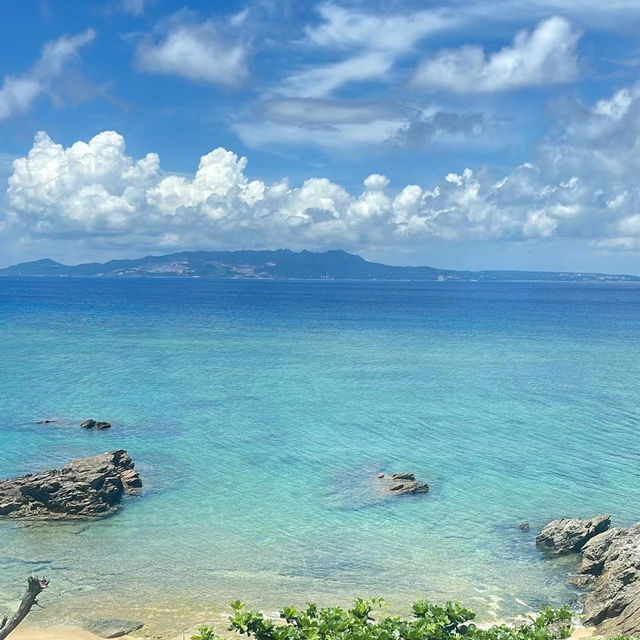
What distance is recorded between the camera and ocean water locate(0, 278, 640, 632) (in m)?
30.4

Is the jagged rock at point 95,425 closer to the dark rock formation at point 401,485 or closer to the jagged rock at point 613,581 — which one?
the dark rock formation at point 401,485

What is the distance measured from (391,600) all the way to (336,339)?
282 ft

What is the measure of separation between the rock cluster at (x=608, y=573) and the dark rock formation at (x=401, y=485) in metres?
8.27

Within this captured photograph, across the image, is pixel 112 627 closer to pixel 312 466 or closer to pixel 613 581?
pixel 613 581

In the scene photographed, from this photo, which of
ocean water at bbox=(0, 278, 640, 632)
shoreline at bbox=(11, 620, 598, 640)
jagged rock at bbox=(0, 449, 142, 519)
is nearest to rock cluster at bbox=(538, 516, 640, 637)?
shoreline at bbox=(11, 620, 598, 640)

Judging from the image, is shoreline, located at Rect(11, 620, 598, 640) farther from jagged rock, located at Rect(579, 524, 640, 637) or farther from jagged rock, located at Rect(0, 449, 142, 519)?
jagged rock, located at Rect(0, 449, 142, 519)

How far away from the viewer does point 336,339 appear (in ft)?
375

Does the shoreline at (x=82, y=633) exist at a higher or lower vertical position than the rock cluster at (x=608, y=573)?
lower

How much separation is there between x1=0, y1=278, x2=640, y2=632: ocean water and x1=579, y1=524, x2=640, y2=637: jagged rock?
3.96 feet

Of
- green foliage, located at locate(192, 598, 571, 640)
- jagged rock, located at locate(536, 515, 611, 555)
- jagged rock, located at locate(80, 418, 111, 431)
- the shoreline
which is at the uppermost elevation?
green foliage, located at locate(192, 598, 571, 640)

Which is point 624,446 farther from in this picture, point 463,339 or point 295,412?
point 463,339

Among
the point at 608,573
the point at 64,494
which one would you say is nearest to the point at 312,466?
the point at 64,494

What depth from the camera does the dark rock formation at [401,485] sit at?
40.9 m

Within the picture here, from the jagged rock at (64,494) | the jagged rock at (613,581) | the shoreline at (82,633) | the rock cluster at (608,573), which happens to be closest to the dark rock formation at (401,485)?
the rock cluster at (608,573)
